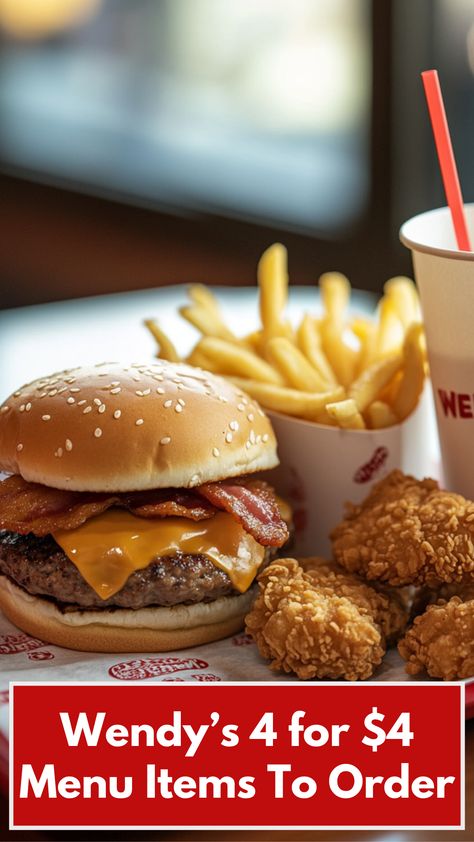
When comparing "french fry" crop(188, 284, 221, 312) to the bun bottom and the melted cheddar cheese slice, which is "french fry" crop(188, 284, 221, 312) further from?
the bun bottom

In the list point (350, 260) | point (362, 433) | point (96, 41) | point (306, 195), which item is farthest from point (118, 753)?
point (96, 41)

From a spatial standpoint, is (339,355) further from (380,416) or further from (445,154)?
(445,154)

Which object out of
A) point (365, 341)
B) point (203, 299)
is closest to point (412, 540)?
point (365, 341)

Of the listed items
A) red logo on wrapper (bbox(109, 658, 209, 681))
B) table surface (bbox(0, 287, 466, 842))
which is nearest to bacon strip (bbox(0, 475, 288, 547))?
red logo on wrapper (bbox(109, 658, 209, 681))

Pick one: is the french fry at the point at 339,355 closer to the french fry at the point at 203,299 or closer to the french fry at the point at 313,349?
the french fry at the point at 313,349

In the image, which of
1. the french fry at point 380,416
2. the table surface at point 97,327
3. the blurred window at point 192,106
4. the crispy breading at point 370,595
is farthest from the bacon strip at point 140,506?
the blurred window at point 192,106
